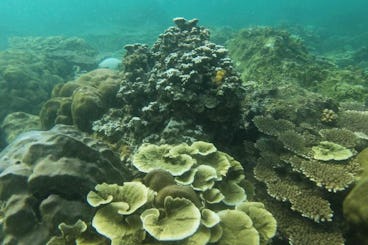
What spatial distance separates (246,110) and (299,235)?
2764 millimetres

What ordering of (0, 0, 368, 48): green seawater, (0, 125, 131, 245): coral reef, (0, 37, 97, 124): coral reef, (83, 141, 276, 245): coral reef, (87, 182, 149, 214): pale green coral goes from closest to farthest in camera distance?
(83, 141, 276, 245): coral reef
(87, 182, 149, 214): pale green coral
(0, 125, 131, 245): coral reef
(0, 37, 97, 124): coral reef
(0, 0, 368, 48): green seawater

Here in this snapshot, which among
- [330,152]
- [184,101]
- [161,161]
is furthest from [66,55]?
[330,152]

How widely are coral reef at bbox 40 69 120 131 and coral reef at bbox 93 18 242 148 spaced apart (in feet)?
1.11

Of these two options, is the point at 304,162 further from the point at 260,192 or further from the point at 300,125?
the point at 300,125

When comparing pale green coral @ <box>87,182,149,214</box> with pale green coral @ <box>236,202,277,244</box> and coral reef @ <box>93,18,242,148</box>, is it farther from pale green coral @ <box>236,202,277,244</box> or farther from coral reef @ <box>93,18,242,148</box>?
coral reef @ <box>93,18,242,148</box>

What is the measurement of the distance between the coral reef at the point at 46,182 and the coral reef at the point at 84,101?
2.29 meters

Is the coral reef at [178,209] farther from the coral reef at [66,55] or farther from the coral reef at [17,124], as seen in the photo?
the coral reef at [66,55]

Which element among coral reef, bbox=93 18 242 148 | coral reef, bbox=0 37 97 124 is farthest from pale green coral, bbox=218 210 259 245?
coral reef, bbox=0 37 97 124

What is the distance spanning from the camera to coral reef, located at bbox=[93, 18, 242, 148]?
19.1ft

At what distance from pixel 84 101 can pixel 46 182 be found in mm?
3246

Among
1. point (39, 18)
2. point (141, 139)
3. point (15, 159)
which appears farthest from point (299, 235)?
point (39, 18)

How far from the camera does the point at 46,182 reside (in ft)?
12.5

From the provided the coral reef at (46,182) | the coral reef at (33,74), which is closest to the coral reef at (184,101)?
the coral reef at (46,182)

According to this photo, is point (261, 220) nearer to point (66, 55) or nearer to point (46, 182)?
point (46, 182)
